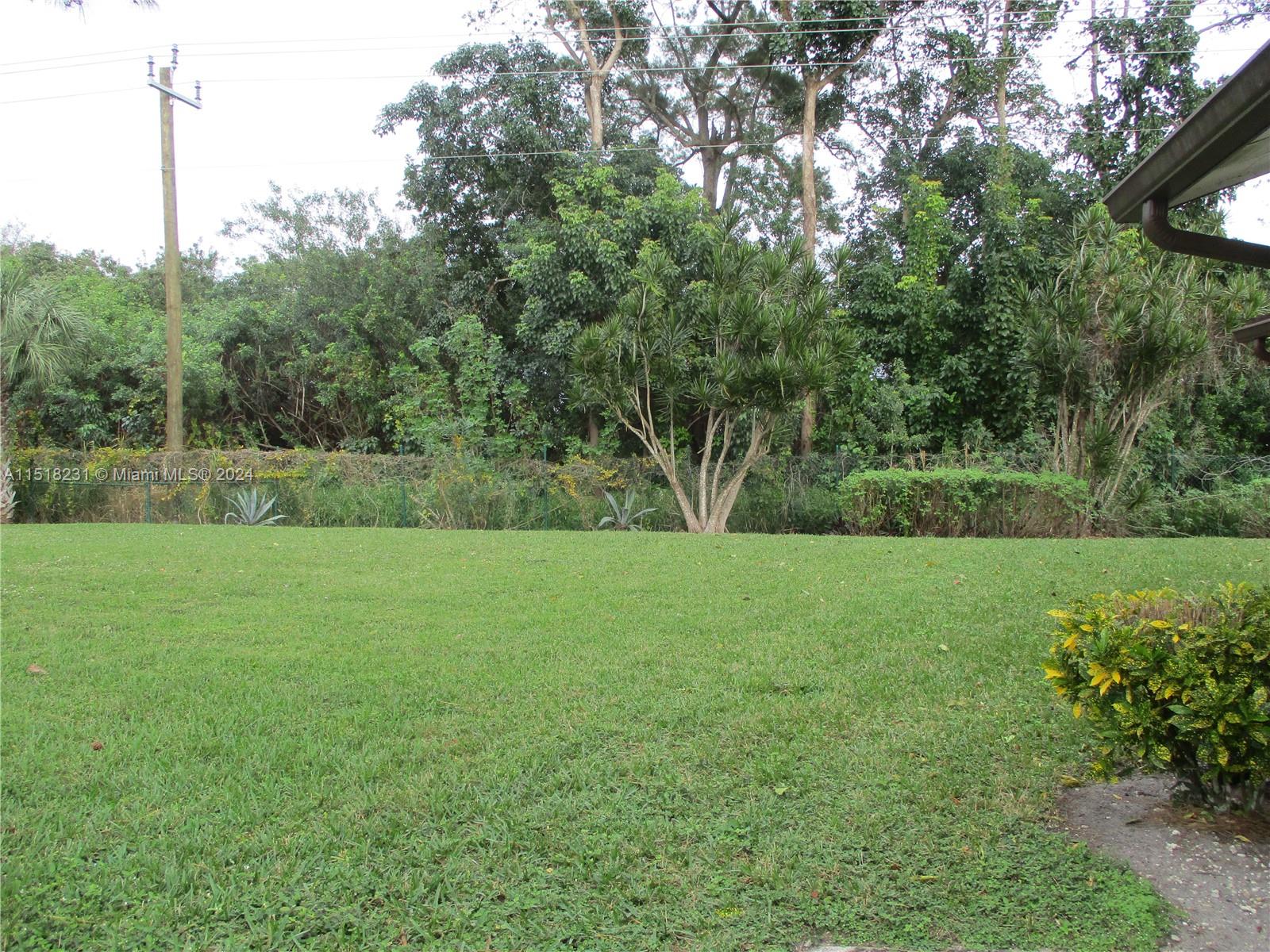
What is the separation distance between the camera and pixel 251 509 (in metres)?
15.5

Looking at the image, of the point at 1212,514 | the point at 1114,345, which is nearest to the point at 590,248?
the point at 1114,345

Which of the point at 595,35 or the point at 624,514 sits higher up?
the point at 595,35

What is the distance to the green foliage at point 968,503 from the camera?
13.2 metres

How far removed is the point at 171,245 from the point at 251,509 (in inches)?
220

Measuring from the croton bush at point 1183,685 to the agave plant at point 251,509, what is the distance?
1494 centimetres

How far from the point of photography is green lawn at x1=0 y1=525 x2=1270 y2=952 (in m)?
2.49

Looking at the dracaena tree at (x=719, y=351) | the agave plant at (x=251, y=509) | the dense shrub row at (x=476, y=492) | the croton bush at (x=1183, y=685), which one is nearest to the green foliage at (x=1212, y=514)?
the dense shrub row at (x=476, y=492)

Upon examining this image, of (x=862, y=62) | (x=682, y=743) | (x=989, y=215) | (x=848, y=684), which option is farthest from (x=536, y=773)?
(x=862, y=62)

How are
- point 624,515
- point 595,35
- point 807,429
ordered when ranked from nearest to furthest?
point 624,515, point 807,429, point 595,35

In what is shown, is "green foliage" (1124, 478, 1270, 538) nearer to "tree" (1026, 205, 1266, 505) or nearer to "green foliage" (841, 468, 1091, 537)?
"tree" (1026, 205, 1266, 505)

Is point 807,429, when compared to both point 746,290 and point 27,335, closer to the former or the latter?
point 746,290

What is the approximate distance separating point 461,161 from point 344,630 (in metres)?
16.0

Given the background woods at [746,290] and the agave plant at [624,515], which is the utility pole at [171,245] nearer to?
the background woods at [746,290]

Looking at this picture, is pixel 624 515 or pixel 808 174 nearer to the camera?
pixel 624 515
